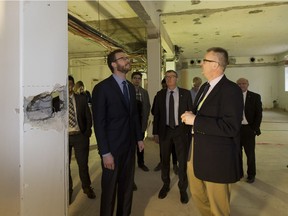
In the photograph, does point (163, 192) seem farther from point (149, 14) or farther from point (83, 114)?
point (149, 14)

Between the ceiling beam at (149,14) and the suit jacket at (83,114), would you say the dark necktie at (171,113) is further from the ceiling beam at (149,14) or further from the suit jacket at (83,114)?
the ceiling beam at (149,14)

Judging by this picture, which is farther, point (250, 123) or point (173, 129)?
point (250, 123)

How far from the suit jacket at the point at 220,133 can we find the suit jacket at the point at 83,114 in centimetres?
146

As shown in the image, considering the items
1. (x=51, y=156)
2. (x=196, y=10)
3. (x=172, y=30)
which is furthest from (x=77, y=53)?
(x=51, y=156)

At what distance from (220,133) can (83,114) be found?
5.43ft

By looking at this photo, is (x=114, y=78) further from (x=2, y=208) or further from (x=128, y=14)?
(x=128, y=14)

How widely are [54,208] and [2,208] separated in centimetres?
26

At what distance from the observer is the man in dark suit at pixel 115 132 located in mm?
1851

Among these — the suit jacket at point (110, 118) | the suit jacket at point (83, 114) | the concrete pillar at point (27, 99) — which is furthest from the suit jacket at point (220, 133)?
the suit jacket at point (83, 114)

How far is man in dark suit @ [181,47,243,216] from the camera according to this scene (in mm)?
1589

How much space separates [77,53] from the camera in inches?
414

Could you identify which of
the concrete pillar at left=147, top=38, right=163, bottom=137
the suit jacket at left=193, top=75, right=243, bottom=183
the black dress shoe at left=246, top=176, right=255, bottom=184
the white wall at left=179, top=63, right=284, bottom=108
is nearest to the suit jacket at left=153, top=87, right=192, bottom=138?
the suit jacket at left=193, top=75, right=243, bottom=183

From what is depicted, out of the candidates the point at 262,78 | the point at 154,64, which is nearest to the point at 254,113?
the point at 154,64

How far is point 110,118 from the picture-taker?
1.90 meters
